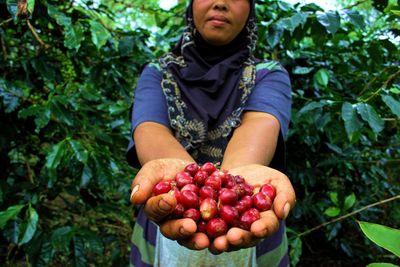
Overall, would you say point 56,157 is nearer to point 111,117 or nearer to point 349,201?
point 111,117

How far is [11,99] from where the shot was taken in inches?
72.8

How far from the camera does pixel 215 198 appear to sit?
1.22 m

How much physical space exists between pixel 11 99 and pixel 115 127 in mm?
590

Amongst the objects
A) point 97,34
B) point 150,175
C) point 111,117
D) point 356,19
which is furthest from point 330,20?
point 111,117

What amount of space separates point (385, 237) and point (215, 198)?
0.48 metres

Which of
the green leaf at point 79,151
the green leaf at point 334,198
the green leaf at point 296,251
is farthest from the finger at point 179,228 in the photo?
the green leaf at point 334,198

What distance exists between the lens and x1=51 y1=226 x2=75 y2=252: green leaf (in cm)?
177

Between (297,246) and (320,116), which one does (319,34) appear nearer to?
(320,116)

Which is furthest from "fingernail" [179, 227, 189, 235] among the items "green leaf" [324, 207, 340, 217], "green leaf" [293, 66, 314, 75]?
"green leaf" [293, 66, 314, 75]

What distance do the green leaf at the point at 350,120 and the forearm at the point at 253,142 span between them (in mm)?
304

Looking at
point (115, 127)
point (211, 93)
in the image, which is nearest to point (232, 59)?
point (211, 93)

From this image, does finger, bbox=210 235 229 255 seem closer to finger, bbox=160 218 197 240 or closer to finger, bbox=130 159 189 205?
finger, bbox=160 218 197 240

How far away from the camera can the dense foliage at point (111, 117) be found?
5.78 ft

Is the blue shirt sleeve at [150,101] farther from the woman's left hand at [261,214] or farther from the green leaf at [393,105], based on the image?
the green leaf at [393,105]
